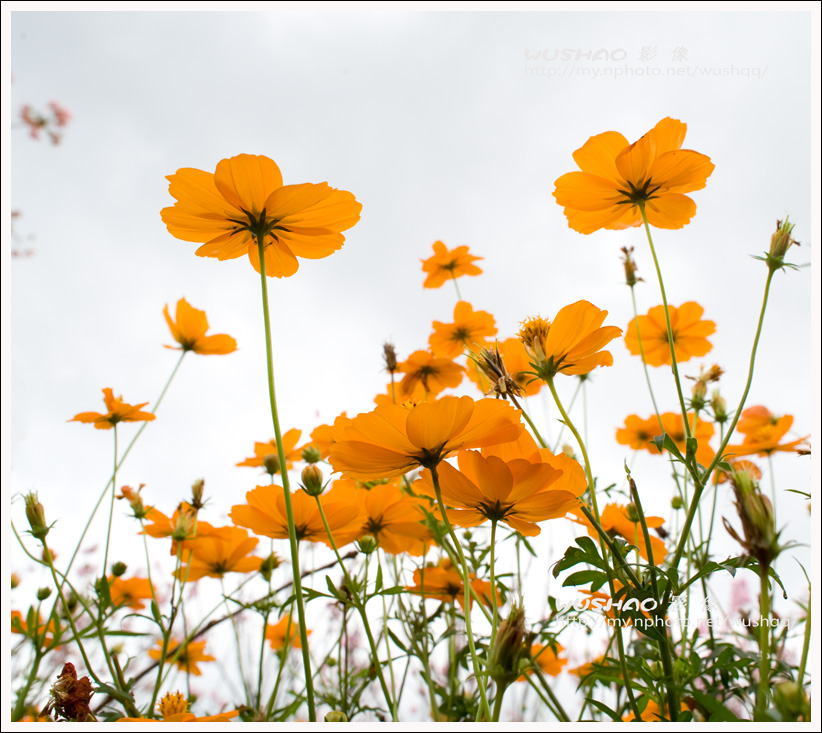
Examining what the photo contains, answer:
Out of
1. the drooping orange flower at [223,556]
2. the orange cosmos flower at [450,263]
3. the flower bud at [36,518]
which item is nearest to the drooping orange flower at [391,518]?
the drooping orange flower at [223,556]

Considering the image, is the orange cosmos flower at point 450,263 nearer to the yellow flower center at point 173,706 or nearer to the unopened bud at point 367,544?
the unopened bud at point 367,544

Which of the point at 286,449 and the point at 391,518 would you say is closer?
the point at 391,518

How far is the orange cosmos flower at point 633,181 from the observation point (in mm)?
605

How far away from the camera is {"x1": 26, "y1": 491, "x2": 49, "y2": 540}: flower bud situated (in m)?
0.67

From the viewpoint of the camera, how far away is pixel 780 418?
1.21 metres

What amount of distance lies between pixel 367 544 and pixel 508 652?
1.46ft

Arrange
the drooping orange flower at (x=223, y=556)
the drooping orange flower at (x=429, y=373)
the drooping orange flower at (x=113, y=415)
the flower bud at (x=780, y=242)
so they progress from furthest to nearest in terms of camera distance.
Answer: the drooping orange flower at (x=429, y=373) < the drooping orange flower at (x=113, y=415) < the drooping orange flower at (x=223, y=556) < the flower bud at (x=780, y=242)

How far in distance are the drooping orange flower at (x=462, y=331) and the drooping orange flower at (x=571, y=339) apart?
0.81 m

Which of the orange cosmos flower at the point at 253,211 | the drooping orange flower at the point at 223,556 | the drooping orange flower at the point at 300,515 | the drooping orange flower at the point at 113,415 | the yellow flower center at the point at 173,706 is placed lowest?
the yellow flower center at the point at 173,706

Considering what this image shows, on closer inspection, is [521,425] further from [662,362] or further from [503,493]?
[662,362]

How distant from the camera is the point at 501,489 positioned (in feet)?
1.51

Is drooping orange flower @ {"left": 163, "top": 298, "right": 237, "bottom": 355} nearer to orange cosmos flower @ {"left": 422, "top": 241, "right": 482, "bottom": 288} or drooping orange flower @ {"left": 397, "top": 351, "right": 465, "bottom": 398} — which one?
drooping orange flower @ {"left": 397, "top": 351, "right": 465, "bottom": 398}

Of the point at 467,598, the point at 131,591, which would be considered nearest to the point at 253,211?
the point at 467,598

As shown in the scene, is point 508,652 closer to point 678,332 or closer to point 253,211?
point 253,211
